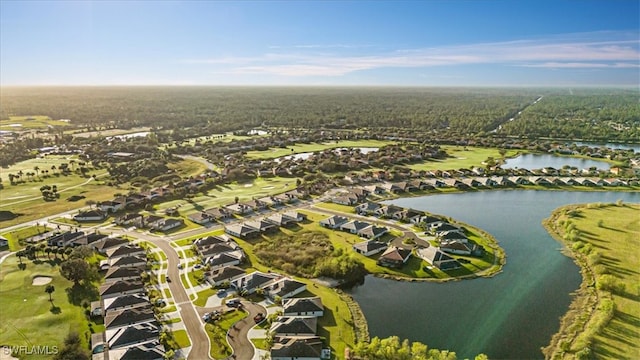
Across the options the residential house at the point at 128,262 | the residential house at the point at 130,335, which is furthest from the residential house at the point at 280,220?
the residential house at the point at 130,335

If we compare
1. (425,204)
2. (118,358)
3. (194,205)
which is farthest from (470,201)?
(118,358)

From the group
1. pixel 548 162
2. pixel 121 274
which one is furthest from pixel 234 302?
pixel 548 162

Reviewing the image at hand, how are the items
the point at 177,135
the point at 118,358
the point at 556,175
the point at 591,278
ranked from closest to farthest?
the point at 118,358 → the point at 591,278 → the point at 556,175 → the point at 177,135

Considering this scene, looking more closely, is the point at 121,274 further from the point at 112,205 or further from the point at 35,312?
the point at 112,205

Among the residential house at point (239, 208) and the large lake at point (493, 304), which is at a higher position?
the residential house at point (239, 208)

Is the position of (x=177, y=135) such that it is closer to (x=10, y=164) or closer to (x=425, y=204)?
(x=10, y=164)

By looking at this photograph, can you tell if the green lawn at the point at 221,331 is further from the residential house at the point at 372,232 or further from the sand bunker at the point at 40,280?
the residential house at the point at 372,232

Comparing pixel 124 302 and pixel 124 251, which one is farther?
pixel 124 251
